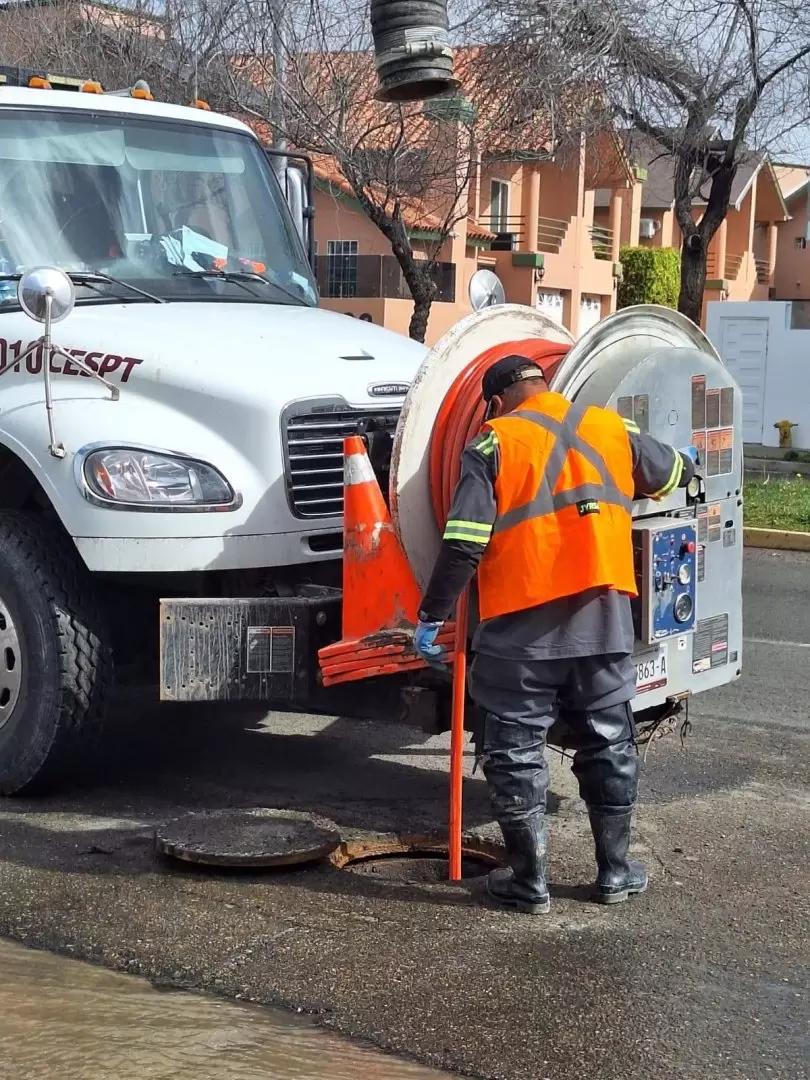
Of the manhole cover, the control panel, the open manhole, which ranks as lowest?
the open manhole

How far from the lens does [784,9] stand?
15.9m

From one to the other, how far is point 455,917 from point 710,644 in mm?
1375

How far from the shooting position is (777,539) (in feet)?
41.9

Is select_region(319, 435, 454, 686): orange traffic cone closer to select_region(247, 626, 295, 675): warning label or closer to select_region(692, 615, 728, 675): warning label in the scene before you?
select_region(247, 626, 295, 675): warning label

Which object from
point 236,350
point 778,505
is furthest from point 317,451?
point 778,505

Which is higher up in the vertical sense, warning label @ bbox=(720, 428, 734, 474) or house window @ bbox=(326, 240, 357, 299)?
house window @ bbox=(326, 240, 357, 299)

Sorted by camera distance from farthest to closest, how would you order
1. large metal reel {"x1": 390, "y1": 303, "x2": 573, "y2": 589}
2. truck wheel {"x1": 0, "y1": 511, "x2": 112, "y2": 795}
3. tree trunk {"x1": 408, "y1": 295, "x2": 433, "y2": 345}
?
tree trunk {"x1": 408, "y1": 295, "x2": 433, "y2": 345}
truck wheel {"x1": 0, "y1": 511, "x2": 112, "y2": 795}
large metal reel {"x1": 390, "y1": 303, "x2": 573, "y2": 589}

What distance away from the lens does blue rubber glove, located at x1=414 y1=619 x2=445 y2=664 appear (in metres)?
4.57

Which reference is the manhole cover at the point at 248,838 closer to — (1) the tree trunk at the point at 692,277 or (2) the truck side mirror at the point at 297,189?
(2) the truck side mirror at the point at 297,189

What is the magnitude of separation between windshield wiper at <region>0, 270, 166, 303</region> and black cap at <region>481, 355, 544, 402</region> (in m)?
1.91

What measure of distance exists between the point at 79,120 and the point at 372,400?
194cm

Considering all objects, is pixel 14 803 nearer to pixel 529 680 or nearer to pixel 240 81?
pixel 529 680

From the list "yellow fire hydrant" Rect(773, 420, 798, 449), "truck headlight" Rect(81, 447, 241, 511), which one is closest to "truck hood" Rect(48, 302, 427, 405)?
"truck headlight" Rect(81, 447, 241, 511)

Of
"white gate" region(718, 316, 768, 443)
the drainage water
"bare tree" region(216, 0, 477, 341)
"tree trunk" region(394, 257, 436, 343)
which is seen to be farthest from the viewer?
"white gate" region(718, 316, 768, 443)
